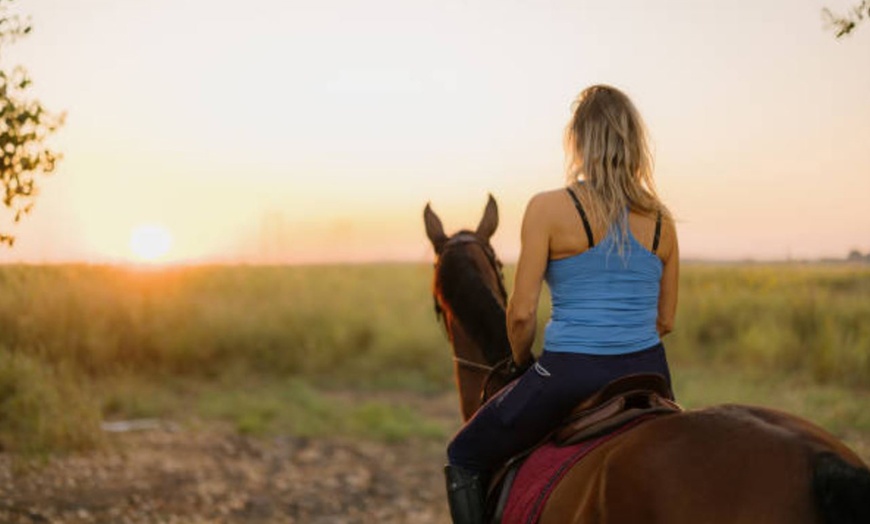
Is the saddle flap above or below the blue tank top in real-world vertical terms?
below

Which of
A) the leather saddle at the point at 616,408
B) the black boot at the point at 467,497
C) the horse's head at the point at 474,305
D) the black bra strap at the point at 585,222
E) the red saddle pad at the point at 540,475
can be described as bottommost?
the black boot at the point at 467,497

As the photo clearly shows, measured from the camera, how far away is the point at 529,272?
10.8ft

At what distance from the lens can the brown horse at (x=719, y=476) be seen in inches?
96.2

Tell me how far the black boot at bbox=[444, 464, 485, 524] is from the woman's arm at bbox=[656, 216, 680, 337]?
1043 mm

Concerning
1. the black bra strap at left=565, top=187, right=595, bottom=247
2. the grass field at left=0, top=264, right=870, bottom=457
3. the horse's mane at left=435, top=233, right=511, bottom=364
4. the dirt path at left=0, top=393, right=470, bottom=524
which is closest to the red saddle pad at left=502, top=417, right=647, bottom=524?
the black bra strap at left=565, top=187, right=595, bottom=247

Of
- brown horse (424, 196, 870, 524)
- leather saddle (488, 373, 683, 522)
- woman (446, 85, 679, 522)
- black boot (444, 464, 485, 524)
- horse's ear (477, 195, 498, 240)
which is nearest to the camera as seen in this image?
brown horse (424, 196, 870, 524)

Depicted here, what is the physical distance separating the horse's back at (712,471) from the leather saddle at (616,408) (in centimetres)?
17

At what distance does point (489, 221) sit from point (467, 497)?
1519mm

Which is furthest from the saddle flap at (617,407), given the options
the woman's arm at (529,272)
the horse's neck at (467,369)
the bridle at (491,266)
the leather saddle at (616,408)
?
the horse's neck at (467,369)

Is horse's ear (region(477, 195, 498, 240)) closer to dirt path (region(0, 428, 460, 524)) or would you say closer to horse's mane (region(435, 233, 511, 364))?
horse's mane (region(435, 233, 511, 364))

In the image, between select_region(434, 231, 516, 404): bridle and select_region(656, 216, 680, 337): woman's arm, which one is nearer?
select_region(656, 216, 680, 337): woman's arm

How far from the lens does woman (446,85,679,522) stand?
3.20m

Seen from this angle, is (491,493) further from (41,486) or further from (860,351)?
(860,351)

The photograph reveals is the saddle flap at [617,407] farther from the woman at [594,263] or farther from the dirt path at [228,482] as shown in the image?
the dirt path at [228,482]
